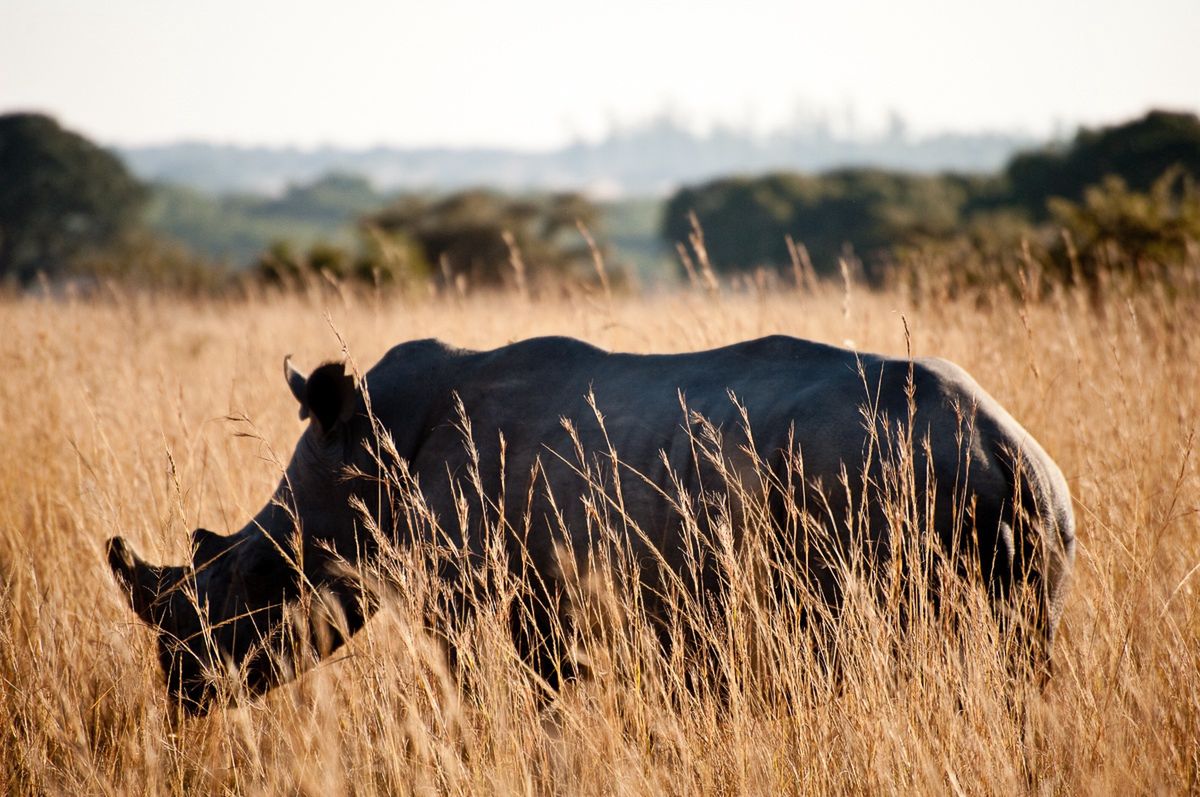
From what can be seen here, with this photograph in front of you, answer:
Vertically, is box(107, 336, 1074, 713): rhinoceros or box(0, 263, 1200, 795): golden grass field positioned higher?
box(107, 336, 1074, 713): rhinoceros

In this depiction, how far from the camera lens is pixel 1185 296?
7.20 metres

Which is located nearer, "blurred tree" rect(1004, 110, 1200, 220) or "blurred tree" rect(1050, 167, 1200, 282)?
"blurred tree" rect(1050, 167, 1200, 282)

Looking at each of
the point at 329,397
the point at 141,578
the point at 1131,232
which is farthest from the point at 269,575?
the point at 1131,232

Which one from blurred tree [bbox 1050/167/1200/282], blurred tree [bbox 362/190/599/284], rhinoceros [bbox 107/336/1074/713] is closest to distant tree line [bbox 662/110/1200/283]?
blurred tree [bbox 1050/167/1200/282]

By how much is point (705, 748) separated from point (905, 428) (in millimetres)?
896

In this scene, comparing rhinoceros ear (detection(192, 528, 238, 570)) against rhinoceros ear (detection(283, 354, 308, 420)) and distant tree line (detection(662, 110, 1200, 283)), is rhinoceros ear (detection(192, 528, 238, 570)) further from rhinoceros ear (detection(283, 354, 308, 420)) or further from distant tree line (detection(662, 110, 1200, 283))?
distant tree line (detection(662, 110, 1200, 283))

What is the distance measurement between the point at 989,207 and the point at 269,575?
31.0 metres

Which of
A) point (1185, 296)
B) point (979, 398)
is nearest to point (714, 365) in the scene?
point (979, 398)

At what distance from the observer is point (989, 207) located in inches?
1219

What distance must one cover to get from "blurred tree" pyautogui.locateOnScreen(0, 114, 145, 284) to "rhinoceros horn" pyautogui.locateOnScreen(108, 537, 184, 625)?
35.4 m

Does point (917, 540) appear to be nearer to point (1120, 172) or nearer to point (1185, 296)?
point (1185, 296)

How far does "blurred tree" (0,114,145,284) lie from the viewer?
120 ft

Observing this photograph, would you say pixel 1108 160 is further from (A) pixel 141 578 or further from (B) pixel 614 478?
(A) pixel 141 578

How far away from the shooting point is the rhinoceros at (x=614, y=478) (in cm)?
252
